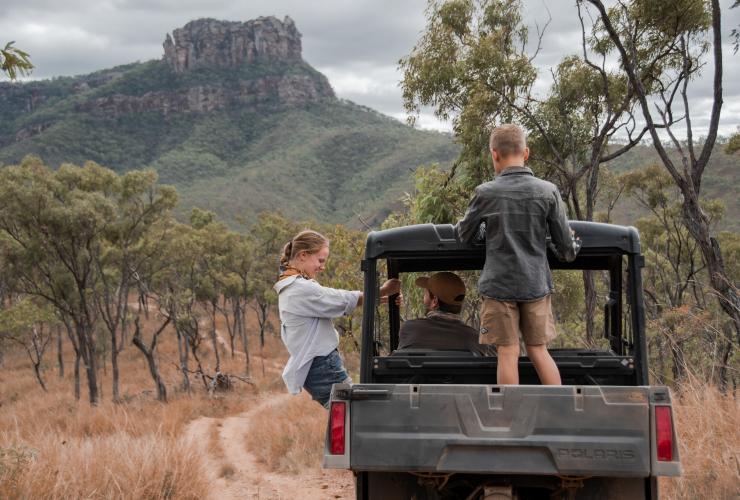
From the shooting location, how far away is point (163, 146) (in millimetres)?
120938

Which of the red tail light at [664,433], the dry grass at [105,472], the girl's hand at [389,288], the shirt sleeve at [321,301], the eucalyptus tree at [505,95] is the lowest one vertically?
the dry grass at [105,472]

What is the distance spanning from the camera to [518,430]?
3.01m

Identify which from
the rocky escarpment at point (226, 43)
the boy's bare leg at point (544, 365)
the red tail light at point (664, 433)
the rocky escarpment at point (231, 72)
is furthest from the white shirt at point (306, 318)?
the rocky escarpment at point (226, 43)

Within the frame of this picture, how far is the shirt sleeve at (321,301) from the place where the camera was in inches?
157

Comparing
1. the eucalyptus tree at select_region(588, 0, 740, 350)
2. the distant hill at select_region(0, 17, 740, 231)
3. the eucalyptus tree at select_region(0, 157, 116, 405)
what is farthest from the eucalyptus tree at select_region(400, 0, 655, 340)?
the distant hill at select_region(0, 17, 740, 231)

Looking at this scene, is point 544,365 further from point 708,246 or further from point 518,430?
point 708,246

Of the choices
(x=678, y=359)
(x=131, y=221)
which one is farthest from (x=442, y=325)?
(x=131, y=221)

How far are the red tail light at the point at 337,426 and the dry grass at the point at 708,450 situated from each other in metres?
2.50

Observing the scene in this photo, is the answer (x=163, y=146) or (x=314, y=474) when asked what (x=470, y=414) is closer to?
(x=314, y=474)

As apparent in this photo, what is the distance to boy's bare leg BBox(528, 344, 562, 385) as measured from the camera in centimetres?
331

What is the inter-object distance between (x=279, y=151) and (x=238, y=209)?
103 feet

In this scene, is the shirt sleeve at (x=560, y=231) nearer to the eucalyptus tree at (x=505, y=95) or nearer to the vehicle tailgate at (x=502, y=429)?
the vehicle tailgate at (x=502, y=429)

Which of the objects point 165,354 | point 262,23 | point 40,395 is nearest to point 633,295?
point 40,395

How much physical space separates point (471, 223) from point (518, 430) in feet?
3.27
